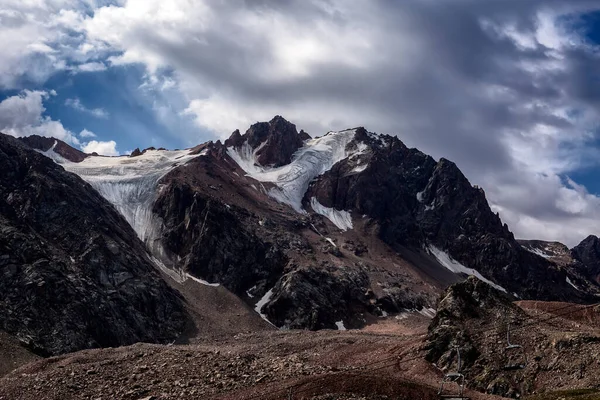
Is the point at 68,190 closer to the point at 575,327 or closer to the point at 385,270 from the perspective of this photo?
the point at 385,270

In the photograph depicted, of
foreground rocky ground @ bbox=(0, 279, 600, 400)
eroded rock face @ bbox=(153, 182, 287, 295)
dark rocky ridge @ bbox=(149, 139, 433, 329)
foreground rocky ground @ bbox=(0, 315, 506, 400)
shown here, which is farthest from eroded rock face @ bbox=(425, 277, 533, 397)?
eroded rock face @ bbox=(153, 182, 287, 295)

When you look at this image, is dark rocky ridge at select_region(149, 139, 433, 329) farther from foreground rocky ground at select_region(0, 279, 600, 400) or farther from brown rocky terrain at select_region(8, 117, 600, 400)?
foreground rocky ground at select_region(0, 279, 600, 400)

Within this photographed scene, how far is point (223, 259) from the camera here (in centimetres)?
16362

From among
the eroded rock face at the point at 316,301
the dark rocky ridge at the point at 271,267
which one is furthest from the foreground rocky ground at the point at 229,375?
the dark rocky ridge at the point at 271,267

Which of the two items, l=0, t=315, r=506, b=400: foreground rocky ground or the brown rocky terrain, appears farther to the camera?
the brown rocky terrain

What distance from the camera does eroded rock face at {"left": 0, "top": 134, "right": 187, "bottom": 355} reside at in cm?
10312

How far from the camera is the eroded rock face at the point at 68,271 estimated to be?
103125mm

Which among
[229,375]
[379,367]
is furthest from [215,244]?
[379,367]

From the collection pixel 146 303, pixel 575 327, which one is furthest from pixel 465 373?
pixel 146 303

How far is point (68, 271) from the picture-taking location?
389ft

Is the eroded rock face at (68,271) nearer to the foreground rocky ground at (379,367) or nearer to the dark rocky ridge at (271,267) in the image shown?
the dark rocky ridge at (271,267)

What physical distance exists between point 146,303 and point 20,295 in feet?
94.1

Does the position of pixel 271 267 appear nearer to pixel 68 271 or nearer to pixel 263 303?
pixel 263 303

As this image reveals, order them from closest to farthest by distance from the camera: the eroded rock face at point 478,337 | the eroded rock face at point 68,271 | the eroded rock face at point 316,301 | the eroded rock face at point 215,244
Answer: the eroded rock face at point 478,337
the eroded rock face at point 68,271
the eroded rock face at point 316,301
the eroded rock face at point 215,244
